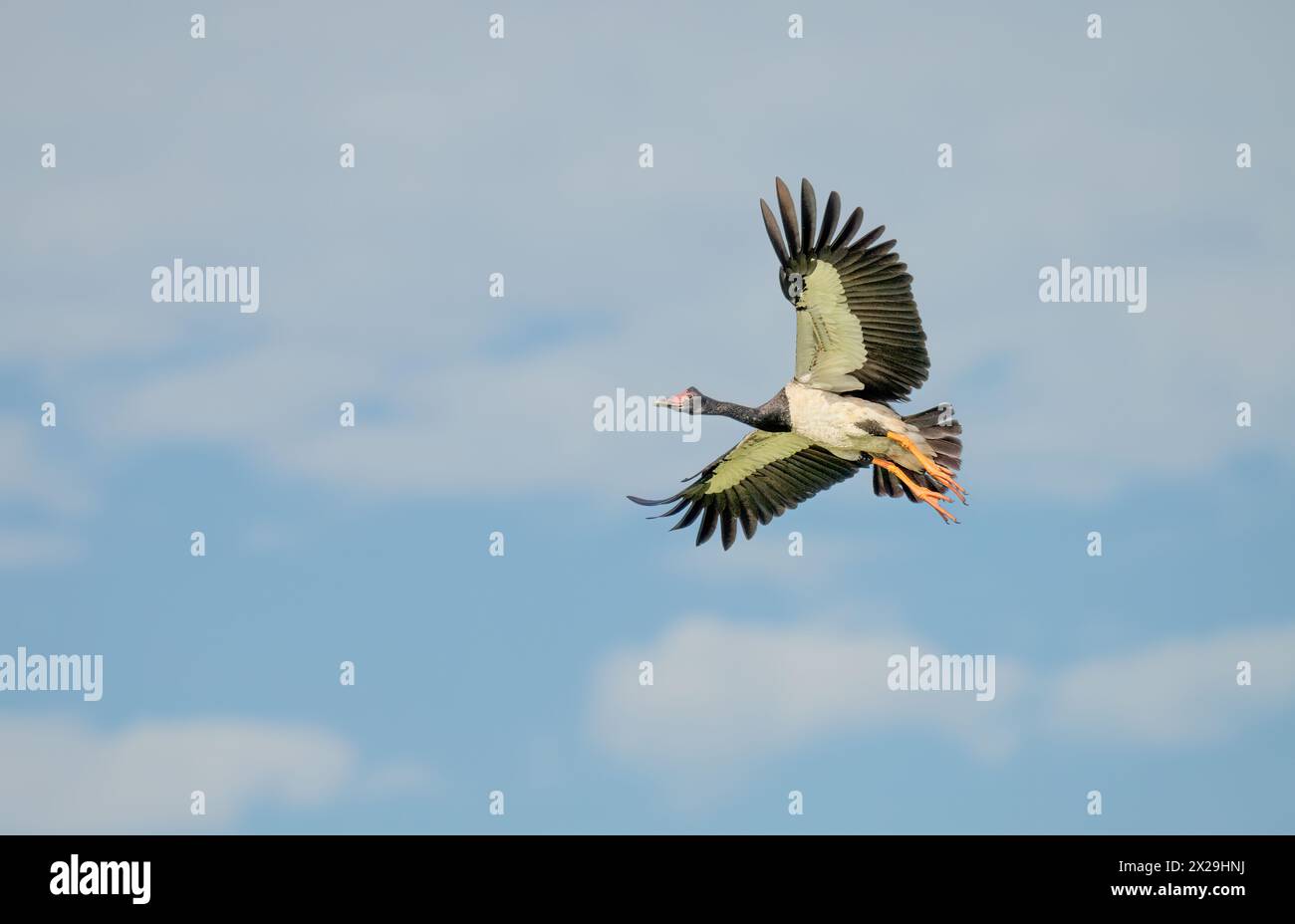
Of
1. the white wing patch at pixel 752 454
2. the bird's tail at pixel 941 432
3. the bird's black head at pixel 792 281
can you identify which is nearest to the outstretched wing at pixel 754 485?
the white wing patch at pixel 752 454

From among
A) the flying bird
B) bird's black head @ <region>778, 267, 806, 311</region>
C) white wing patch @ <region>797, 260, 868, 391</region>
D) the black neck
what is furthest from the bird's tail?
bird's black head @ <region>778, 267, 806, 311</region>

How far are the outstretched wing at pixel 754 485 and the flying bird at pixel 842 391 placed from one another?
22 millimetres

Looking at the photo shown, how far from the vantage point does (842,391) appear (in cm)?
2450

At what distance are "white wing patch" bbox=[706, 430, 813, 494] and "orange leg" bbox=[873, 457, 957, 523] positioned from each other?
1214mm

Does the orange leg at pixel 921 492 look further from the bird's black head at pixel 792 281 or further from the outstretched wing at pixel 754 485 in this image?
the bird's black head at pixel 792 281

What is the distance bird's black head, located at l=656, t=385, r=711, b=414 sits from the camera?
2477 cm

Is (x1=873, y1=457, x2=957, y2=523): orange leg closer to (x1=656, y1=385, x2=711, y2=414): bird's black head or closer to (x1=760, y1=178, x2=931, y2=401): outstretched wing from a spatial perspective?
(x1=760, y1=178, x2=931, y2=401): outstretched wing

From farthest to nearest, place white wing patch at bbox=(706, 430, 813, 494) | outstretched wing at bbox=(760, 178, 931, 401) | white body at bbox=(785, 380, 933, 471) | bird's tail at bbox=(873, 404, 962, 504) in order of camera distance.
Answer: white wing patch at bbox=(706, 430, 813, 494), bird's tail at bbox=(873, 404, 962, 504), white body at bbox=(785, 380, 933, 471), outstretched wing at bbox=(760, 178, 931, 401)

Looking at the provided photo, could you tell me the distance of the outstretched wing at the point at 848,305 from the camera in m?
23.5

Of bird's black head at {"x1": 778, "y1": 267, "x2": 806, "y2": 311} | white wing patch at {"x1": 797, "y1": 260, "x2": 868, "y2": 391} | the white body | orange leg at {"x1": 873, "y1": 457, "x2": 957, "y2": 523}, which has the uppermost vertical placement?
bird's black head at {"x1": 778, "y1": 267, "x2": 806, "y2": 311}

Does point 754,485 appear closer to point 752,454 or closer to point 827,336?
point 752,454

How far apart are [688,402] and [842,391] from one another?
2.12 metres

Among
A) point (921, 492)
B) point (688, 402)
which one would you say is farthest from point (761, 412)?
point (921, 492)
